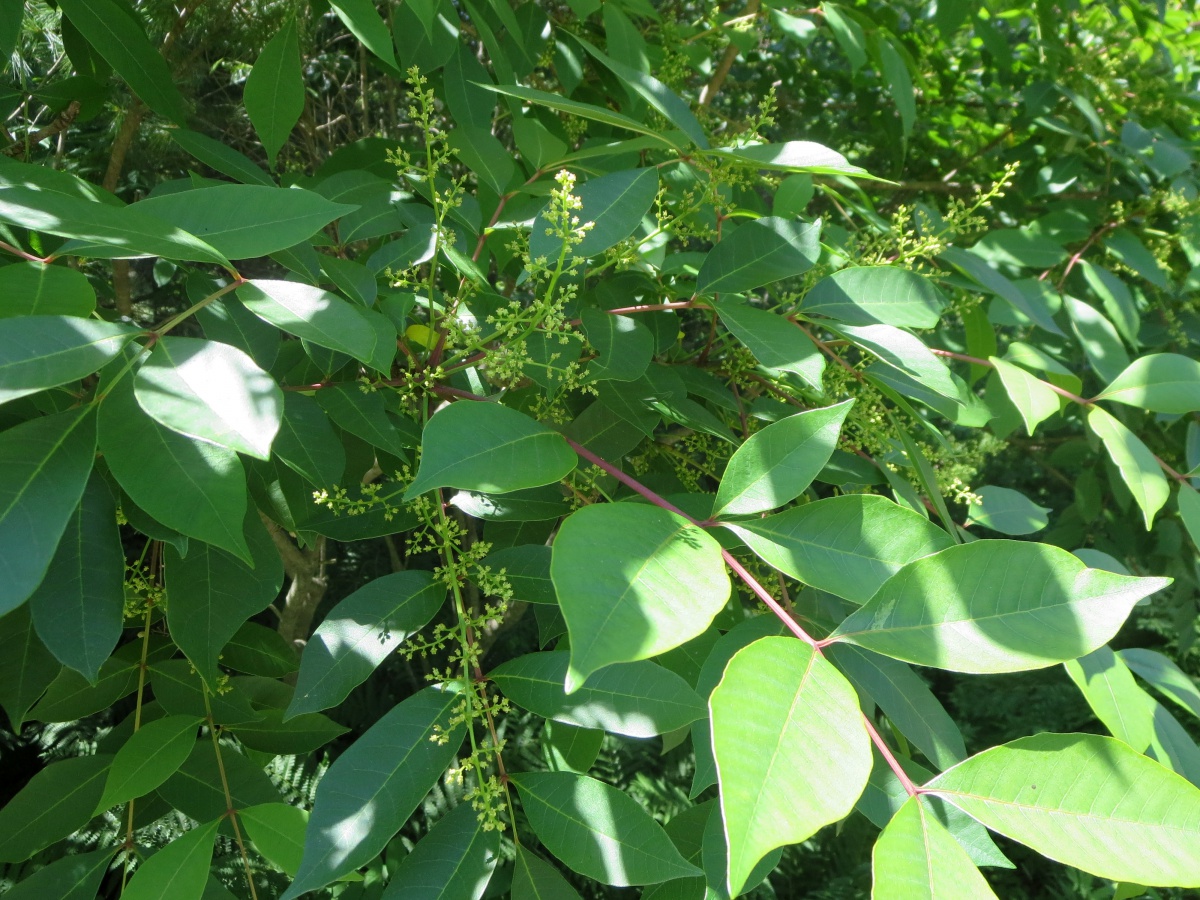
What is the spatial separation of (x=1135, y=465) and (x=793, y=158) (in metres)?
0.55

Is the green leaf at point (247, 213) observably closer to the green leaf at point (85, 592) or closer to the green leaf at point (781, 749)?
the green leaf at point (85, 592)

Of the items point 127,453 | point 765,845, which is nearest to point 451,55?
point 127,453

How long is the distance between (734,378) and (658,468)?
0.21 meters

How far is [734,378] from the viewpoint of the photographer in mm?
1087

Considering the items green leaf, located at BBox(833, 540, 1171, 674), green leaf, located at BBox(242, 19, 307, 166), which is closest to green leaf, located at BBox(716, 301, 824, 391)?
green leaf, located at BBox(833, 540, 1171, 674)

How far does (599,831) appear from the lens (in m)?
0.68

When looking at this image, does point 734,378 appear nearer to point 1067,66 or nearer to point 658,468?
point 658,468

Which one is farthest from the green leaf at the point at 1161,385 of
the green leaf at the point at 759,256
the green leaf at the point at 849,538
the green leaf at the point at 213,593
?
the green leaf at the point at 213,593

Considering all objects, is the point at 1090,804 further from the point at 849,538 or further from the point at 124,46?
the point at 124,46

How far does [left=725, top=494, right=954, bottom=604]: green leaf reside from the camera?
607 mm

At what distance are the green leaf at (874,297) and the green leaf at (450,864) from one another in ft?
1.90

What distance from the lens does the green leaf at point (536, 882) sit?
0.73 metres

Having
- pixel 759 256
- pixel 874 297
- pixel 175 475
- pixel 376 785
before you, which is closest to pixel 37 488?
pixel 175 475

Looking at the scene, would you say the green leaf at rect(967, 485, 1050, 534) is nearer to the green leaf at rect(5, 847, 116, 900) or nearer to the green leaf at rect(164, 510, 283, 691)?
the green leaf at rect(164, 510, 283, 691)
